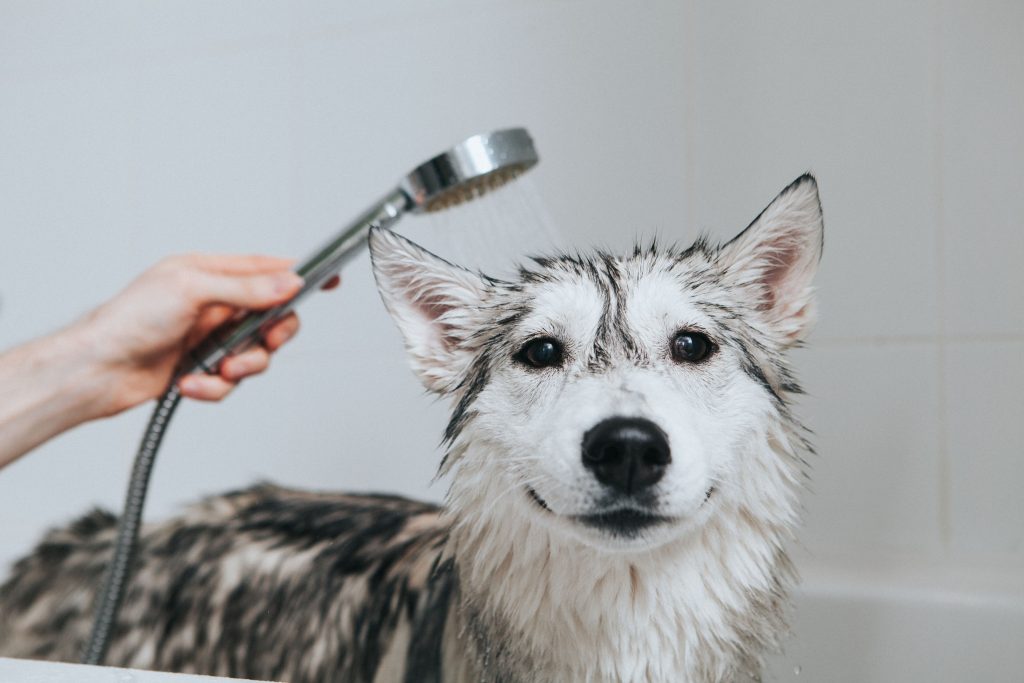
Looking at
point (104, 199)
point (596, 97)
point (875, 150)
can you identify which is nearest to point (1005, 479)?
point (875, 150)

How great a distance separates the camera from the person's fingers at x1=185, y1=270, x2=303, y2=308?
1.16 meters

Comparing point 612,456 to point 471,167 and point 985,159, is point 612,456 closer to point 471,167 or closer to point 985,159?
point 471,167

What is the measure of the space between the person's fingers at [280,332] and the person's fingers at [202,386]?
0.29 ft

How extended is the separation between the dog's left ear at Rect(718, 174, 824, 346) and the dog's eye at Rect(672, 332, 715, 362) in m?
0.08

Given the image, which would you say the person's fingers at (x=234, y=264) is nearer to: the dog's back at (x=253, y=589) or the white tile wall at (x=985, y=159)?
the dog's back at (x=253, y=589)

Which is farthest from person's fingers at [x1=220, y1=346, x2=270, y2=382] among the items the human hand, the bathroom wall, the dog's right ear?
the dog's right ear

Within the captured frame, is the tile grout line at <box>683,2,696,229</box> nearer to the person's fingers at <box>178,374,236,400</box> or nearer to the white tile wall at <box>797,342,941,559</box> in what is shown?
the white tile wall at <box>797,342,941,559</box>

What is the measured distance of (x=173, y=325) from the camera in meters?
1.28

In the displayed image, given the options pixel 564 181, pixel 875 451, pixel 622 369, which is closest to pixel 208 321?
pixel 564 181

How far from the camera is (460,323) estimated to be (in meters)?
0.93

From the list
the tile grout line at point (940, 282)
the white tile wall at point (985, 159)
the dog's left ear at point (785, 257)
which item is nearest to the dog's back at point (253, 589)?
the dog's left ear at point (785, 257)

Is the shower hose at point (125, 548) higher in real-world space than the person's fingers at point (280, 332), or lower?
lower

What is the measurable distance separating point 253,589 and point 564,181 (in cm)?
83

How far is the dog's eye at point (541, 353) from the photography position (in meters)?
0.82
